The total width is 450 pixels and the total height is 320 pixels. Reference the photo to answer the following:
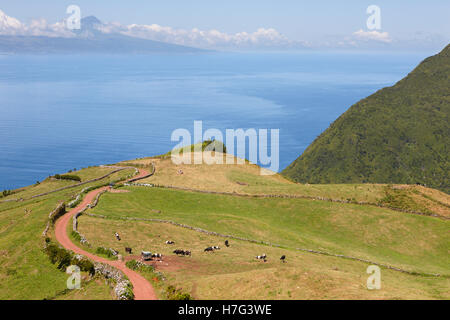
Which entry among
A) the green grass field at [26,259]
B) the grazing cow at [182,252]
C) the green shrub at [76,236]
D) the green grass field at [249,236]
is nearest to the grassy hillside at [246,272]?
the green grass field at [249,236]

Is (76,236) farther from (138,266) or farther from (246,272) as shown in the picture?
(246,272)

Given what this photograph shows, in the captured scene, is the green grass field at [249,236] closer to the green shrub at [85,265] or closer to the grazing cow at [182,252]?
the grazing cow at [182,252]

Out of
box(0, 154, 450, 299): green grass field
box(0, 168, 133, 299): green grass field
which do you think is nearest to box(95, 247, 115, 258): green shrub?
box(0, 154, 450, 299): green grass field

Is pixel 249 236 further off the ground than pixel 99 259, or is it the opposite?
pixel 99 259

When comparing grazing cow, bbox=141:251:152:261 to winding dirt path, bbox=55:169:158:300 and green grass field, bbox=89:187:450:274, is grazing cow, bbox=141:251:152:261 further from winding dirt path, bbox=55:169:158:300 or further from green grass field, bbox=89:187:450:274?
green grass field, bbox=89:187:450:274

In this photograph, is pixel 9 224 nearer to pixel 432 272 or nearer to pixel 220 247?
pixel 220 247

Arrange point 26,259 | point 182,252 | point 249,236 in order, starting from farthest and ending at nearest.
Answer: point 249,236
point 182,252
point 26,259

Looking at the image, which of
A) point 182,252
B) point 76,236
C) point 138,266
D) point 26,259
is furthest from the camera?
point 76,236

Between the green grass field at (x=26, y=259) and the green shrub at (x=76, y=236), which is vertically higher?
the green shrub at (x=76, y=236)

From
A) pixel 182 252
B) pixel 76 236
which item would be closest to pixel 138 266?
pixel 182 252

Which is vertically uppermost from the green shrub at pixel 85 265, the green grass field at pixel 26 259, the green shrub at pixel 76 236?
the green shrub at pixel 85 265

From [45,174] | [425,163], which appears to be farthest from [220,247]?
[425,163]
